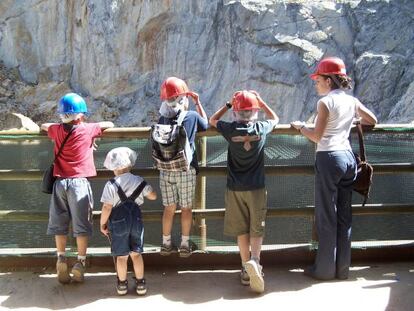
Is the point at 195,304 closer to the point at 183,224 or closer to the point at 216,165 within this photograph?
the point at 183,224

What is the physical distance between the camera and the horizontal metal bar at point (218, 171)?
4434 millimetres

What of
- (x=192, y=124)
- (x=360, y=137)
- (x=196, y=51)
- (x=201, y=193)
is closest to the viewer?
(x=192, y=124)

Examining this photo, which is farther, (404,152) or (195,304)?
(404,152)

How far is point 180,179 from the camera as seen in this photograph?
4.14m

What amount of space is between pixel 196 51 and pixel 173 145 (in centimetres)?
4252

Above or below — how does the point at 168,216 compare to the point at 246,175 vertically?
below

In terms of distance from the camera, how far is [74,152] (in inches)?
160

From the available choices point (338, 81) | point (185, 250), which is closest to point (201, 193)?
point (185, 250)

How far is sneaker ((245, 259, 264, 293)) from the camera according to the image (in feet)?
12.3

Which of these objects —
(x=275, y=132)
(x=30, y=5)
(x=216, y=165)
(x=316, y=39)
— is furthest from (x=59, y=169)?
(x=30, y=5)

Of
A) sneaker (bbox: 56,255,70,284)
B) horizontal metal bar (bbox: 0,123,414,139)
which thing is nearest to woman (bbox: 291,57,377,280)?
horizontal metal bar (bbox: 0,123,414,139)

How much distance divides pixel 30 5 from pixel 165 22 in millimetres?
13944

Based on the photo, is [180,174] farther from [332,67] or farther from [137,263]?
[332,67]

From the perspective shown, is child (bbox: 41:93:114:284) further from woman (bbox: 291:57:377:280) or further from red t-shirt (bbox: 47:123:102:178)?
woman (bbox: 291:57:377:280)
